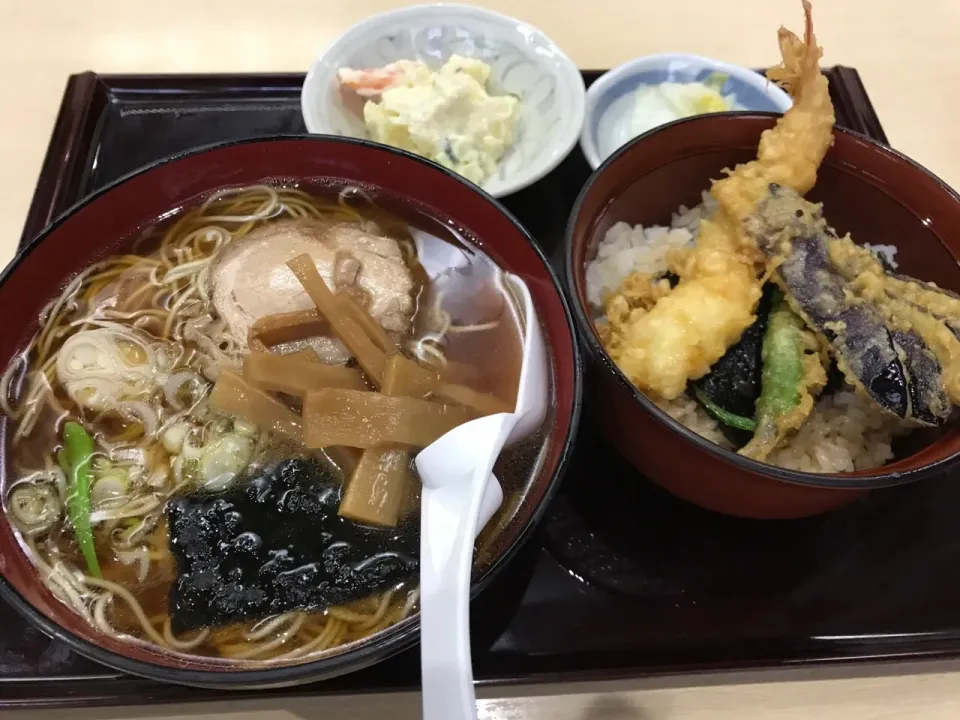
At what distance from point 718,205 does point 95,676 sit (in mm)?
1249

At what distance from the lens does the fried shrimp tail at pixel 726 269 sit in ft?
3.50

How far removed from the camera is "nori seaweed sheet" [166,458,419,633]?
0.92 metres

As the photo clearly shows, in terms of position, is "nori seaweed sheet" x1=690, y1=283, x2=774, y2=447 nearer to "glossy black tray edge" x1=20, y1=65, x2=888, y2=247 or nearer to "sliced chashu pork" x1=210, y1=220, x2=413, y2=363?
"sliced chashu pork" x1=210, y1=220, x2=413, y2=363

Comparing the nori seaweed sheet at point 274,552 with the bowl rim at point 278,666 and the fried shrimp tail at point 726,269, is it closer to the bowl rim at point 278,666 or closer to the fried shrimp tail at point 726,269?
the bowl rim at point 278,666

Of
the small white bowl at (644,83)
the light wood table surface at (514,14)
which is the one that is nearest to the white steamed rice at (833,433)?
the small white bowl at (644,83)

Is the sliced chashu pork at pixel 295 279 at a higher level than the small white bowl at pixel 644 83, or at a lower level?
lower

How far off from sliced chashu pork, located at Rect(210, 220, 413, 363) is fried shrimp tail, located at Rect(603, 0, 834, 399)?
0.38 metres

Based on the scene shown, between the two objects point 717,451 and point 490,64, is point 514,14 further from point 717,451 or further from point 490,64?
point 717,451

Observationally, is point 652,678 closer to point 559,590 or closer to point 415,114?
point 559,590

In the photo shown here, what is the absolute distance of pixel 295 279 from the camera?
1.22 metres

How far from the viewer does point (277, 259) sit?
4.10 feet

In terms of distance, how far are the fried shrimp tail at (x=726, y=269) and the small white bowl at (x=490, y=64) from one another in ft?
1.29

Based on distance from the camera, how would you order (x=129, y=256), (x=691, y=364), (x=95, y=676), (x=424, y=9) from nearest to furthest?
(x=95, y=676) → (x=691, y=364) → (x=129, y=256) → (x=424, y=9)

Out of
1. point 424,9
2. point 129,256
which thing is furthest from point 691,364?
point 424,9
